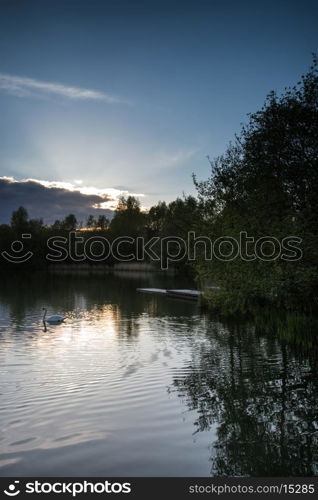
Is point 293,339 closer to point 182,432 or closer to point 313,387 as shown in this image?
point 313,387

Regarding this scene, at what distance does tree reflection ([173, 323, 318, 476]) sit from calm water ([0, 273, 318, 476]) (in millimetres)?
38

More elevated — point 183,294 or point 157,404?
point 157,404

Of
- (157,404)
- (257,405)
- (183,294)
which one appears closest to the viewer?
(157,404)

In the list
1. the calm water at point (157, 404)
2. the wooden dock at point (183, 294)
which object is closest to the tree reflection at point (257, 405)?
the calm water at point (157, 404)

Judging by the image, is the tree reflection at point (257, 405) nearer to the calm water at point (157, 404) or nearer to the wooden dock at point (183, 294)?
the calm water at point (157, 404)

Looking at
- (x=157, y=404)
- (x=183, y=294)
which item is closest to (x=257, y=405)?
(x=157, y=404)

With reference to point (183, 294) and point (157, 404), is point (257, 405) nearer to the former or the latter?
point (157, 404)

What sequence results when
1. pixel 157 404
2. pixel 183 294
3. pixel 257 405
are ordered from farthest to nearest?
pixel 183 294
pixel 257 405
pixel 157 404

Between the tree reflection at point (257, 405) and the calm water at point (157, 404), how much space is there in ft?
0.12

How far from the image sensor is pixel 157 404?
48.7 feet

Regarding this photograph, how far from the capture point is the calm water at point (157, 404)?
35.1 ft

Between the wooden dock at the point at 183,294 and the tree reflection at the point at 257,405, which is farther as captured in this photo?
the wooden dock at the point at 183,294

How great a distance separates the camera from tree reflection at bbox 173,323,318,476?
10.8 metres

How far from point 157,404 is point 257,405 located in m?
3.25
